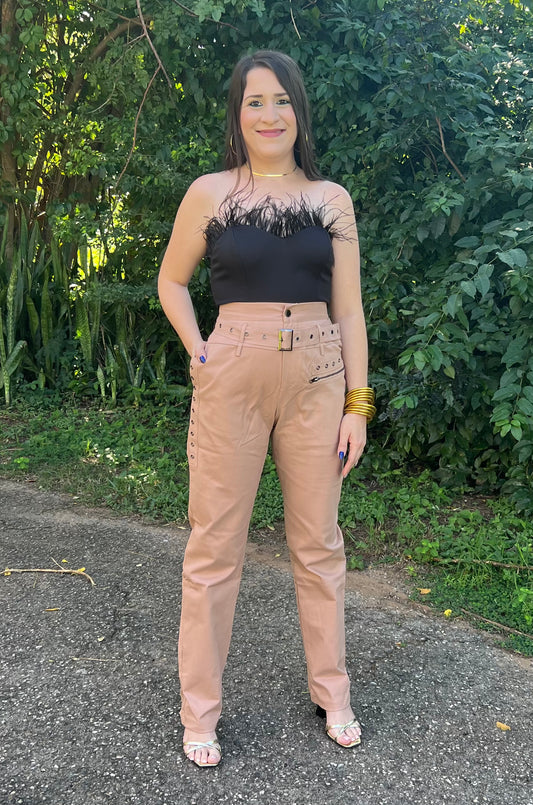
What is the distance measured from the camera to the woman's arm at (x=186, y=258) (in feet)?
7.00

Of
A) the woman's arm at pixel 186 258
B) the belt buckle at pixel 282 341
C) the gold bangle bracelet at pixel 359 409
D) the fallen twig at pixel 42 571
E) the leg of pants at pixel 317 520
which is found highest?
the woman's arm at pixel 186 258

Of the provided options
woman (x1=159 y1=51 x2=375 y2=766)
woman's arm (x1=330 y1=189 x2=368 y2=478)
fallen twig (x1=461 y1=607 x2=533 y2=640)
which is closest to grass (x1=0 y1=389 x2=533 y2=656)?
fallen twig (x1=461 y1=607 x2=533 y2=640)

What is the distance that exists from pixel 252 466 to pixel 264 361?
1.04 ft

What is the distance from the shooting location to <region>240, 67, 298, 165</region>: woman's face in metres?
2.08

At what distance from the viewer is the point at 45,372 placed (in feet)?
20.1

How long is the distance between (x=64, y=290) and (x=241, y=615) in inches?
151

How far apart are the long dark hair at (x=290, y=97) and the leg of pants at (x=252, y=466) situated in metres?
0.46

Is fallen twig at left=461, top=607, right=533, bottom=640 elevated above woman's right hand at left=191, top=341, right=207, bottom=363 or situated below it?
below

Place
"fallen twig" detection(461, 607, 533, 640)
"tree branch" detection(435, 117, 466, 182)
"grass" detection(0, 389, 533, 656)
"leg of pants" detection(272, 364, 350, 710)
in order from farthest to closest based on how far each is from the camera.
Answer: "tree branch" detection(435, 117, 466, 182) < "grass" detection(0, 389, 533, 656) < "fallen twig" detection(461, 607, 533, 640) < "leg of pants" detection(272, 364, 350, 710)

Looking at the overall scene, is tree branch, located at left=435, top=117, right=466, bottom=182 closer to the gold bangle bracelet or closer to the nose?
the nose

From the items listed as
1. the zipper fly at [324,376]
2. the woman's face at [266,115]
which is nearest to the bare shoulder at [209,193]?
the woman's face at [266,115]

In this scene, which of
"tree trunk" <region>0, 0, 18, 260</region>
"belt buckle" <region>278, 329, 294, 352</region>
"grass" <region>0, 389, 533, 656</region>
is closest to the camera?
"belt buckle" <region>278, 329, 294, 352</region>

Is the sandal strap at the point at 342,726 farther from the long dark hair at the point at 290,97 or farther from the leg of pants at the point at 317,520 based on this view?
the long dark hair at the point at 290,97

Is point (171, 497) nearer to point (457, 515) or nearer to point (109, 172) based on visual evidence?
point (457, 515)
